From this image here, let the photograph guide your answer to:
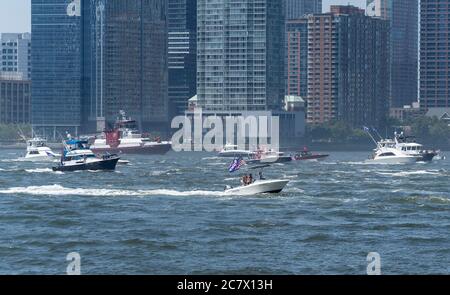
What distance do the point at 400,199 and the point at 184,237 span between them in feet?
113

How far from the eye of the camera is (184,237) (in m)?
58.2

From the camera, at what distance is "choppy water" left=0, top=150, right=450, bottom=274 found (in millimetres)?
46719

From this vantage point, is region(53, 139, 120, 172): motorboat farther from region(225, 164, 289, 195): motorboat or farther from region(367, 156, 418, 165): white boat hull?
region(225, 164, 289, 195): motorboat

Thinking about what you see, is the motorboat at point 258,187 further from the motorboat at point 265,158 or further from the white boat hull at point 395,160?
the white boat hull at point 395,160

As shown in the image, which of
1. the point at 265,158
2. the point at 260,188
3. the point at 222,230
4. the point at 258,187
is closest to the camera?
the point at 222,230

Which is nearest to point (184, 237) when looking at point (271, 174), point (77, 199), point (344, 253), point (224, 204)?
point (344, 253)

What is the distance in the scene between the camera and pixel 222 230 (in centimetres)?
6178

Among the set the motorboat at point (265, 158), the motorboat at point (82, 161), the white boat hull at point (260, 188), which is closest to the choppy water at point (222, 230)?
the white boat hull at point (260, 188)

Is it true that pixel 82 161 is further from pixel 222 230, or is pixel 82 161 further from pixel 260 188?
pixel 222 230

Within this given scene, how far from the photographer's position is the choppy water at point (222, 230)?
46.7m

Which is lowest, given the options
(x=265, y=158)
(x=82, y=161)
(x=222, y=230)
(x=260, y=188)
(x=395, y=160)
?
(x=395, y=160)

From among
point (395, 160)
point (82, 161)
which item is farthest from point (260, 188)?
point (395, 160)

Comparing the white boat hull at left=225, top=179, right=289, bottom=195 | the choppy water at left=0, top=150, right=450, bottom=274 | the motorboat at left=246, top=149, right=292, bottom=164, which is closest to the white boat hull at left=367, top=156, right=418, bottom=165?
the motorboat at left=246, top=149, right=292, bottom=164
